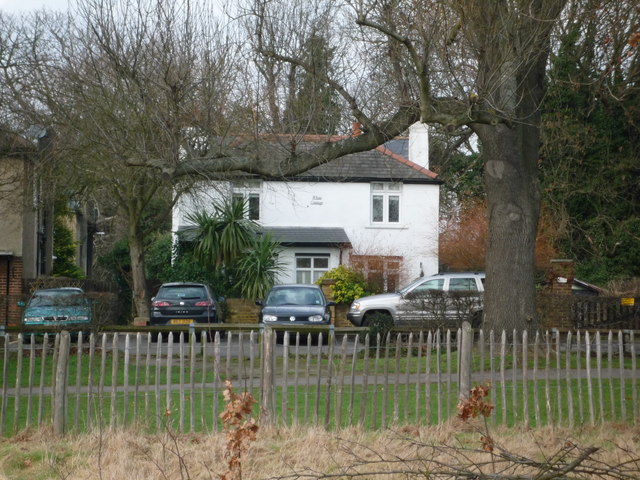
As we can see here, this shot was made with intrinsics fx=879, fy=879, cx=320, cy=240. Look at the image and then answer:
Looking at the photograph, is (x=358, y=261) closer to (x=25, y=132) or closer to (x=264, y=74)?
(x=25, y=132)

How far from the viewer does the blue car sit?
19.5 meters

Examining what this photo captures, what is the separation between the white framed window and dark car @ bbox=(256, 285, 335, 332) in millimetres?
11460

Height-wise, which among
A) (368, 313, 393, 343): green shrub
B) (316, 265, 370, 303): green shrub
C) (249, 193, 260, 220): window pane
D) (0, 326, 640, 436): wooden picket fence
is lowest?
(0, 326, 640, 436): wooden picket fence

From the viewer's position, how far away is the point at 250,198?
114ft

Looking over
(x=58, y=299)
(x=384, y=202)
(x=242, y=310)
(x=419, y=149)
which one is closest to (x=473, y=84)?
(x=58, y=299)

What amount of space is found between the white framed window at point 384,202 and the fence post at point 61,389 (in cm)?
2707

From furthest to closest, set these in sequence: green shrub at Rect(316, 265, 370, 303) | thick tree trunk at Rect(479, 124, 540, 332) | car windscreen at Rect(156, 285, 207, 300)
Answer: green shrub at Rect(316, 265, 370, 303)
car windscreen at Rect(156, 285, 207, 300)
thick tree trunk at Rect(479, 124, 540, 332)

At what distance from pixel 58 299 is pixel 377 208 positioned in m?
18.4

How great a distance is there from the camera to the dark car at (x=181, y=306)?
25609 millimetres

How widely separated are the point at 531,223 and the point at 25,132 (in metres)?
15.1

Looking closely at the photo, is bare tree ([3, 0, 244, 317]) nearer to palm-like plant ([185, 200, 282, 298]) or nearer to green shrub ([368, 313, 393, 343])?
green shrub ([368, 313, 393, 343])

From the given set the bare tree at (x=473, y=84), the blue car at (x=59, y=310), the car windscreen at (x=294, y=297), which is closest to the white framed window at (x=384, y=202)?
the car windscreen at (x=294, y=297)

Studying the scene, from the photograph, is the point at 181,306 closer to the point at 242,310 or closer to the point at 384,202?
the point at 242,310

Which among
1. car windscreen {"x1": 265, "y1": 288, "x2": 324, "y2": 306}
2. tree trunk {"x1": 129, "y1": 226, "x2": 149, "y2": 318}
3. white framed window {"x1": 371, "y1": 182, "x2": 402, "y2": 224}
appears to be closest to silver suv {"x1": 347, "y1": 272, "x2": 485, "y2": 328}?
car windscreen {"x1": 265, "y1": 288, "x2": 324, "y2": 306}
